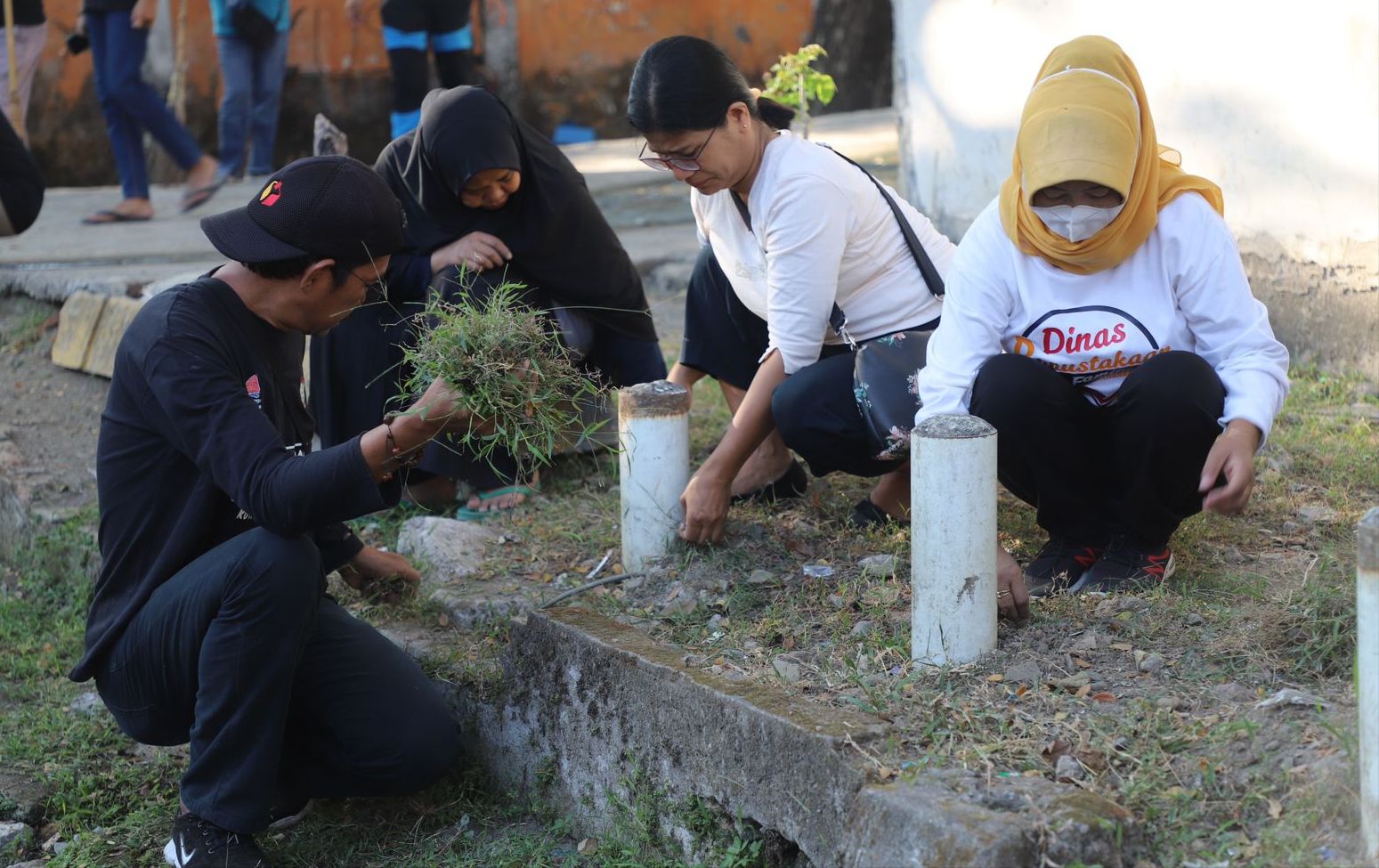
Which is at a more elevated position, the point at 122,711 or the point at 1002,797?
the point at 1002,797

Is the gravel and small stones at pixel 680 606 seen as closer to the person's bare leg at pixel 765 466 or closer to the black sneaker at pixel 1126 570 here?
the person's bare leg at pixel 765 466

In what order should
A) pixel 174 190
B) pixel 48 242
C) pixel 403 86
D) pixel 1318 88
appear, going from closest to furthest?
pixel 1318 88 → pixel 48 242 → pixel 403 86 → pixel 174 190

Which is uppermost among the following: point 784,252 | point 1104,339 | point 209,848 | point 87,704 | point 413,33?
point 413,33

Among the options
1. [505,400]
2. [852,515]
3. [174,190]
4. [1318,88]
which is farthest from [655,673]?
[174,190]

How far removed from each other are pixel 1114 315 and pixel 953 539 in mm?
701

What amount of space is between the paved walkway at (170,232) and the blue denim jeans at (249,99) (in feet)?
0.75

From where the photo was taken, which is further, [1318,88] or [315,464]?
[1318,88]

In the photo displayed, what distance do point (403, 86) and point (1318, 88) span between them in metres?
4.97

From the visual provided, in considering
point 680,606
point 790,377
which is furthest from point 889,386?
point 680,606

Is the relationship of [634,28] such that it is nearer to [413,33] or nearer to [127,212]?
[413,33]

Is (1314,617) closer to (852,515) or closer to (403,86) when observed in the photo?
(852,515)

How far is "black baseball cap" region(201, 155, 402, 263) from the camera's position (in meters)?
2.62

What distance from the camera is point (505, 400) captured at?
2.70 meters

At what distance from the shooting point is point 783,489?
12.5ft
